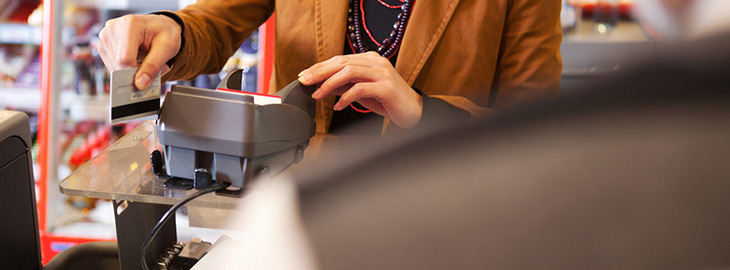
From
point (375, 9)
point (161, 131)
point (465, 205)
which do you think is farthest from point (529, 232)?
point (375, 9)

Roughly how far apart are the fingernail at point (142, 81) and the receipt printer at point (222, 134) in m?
0.05

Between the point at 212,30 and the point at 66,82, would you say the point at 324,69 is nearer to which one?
the point at 212,30

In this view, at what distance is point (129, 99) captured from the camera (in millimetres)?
688

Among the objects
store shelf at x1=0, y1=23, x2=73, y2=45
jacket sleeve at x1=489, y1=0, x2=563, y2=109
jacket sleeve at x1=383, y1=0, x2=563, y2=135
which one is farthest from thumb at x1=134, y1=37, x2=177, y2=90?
store shelf at x1=0, y1=23, x2=73, y2=45

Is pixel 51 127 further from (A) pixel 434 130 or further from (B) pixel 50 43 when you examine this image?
(A) pixel 434 130

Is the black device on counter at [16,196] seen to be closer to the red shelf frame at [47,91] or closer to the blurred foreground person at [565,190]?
the blurred foreground person at [565,190]

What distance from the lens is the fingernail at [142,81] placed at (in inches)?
27.6

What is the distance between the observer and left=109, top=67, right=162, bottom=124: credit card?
666 millimetres

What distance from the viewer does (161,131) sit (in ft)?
2.21

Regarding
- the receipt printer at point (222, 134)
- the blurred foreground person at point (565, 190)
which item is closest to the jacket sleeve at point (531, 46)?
the receipt printer at point (222, 134)

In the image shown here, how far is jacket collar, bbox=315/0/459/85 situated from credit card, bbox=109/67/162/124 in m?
0.47

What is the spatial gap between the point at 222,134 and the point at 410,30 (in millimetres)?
564

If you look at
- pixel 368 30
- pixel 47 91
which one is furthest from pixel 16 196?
pixel 47 91

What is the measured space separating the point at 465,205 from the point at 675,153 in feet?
0.16
